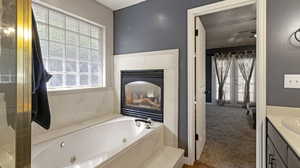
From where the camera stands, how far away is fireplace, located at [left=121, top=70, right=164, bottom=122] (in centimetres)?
242

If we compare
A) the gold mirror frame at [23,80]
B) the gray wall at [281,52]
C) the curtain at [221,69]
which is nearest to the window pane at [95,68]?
the gold mirror frame at [23,80]

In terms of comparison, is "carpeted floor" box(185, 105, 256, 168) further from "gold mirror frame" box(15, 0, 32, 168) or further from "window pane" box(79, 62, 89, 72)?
"window pane" box(79, 62, 89, 72)

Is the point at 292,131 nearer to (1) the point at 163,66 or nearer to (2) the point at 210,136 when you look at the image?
(1) the point at 163,66

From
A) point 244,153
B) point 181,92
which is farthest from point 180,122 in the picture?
point 244,153

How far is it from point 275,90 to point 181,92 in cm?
106

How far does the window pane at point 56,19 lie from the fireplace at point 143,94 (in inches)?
47.1

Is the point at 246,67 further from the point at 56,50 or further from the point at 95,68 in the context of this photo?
the point at 56,50

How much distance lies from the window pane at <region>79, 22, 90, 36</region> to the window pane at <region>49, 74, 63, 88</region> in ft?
2.73

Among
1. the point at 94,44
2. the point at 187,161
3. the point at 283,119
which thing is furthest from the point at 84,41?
the point at 283,119

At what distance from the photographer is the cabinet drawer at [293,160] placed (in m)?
0.74

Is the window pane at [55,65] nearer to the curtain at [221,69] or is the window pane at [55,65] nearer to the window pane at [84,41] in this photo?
the window pane at [84,41]

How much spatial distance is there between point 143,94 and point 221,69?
4.70 metres

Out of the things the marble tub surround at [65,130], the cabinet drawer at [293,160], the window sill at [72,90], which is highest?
the window sill at [72,90]

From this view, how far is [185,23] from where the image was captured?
7.05 ft
